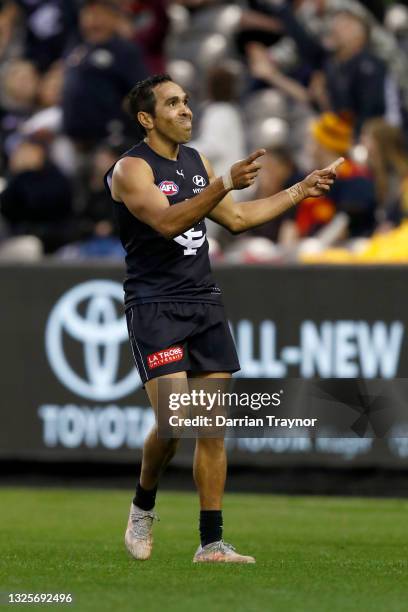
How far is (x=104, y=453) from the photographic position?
1209 cm

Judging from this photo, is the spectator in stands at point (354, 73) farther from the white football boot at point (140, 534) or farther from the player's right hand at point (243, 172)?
the player's right hand at point (243, 172)


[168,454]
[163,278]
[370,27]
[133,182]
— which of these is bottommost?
[168,454]

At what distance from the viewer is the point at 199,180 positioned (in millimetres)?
7684

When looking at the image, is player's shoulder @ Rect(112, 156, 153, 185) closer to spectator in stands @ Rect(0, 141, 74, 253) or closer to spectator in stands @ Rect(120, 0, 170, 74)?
spectator in stands @ Rect(0, 141, 74, 253)

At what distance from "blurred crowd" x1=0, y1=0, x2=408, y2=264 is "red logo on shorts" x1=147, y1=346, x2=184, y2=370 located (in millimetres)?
4725

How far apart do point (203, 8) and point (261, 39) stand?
3.89 ft

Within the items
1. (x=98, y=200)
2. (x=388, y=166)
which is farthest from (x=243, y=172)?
(x=98, y=200)

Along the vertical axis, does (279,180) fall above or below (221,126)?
below

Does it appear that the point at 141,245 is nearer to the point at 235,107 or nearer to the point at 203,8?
the point at 235,107

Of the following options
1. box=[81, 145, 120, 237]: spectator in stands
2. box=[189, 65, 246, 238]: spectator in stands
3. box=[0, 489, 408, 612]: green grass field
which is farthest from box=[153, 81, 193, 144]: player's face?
box=[189, 65, 246, 238]: spectator in stands

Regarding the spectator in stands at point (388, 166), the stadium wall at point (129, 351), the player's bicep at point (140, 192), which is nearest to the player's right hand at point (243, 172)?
the player's bicep at point (140, 192)

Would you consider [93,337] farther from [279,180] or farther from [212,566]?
[212,566]

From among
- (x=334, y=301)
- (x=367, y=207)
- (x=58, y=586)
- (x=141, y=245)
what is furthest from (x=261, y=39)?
(x=58, y=586)

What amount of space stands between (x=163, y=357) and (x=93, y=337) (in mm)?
4783
